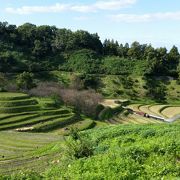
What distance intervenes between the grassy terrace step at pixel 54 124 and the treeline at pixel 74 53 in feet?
132

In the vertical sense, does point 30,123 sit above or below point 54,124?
above

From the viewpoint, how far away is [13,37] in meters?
110

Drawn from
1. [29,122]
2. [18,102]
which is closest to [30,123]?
[29,122]

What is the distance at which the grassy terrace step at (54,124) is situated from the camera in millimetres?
50603

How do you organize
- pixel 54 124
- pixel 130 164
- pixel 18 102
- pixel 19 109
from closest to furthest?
pixel 130 164 < pixel 54 124 < pixel 19 109 < pixel 18 102

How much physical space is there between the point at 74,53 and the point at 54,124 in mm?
60049

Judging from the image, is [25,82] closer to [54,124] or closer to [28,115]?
[28,115]

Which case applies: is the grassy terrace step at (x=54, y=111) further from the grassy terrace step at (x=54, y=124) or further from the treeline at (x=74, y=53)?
the treeline at (x=74, y=53)

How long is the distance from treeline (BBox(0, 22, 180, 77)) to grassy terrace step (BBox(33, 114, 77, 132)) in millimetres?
40103

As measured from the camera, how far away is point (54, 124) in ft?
174

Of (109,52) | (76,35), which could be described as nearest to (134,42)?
(109,52)

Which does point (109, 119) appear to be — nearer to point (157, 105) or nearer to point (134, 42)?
point (157, 105)

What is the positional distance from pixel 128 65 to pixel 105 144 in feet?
296

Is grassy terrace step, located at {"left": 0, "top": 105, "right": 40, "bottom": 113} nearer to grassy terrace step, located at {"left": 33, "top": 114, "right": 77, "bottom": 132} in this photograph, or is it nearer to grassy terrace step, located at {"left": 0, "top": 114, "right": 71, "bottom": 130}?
grassy terrace step, located at {"left": 0, "top": 114, "right": 71, "bottom": 130}
